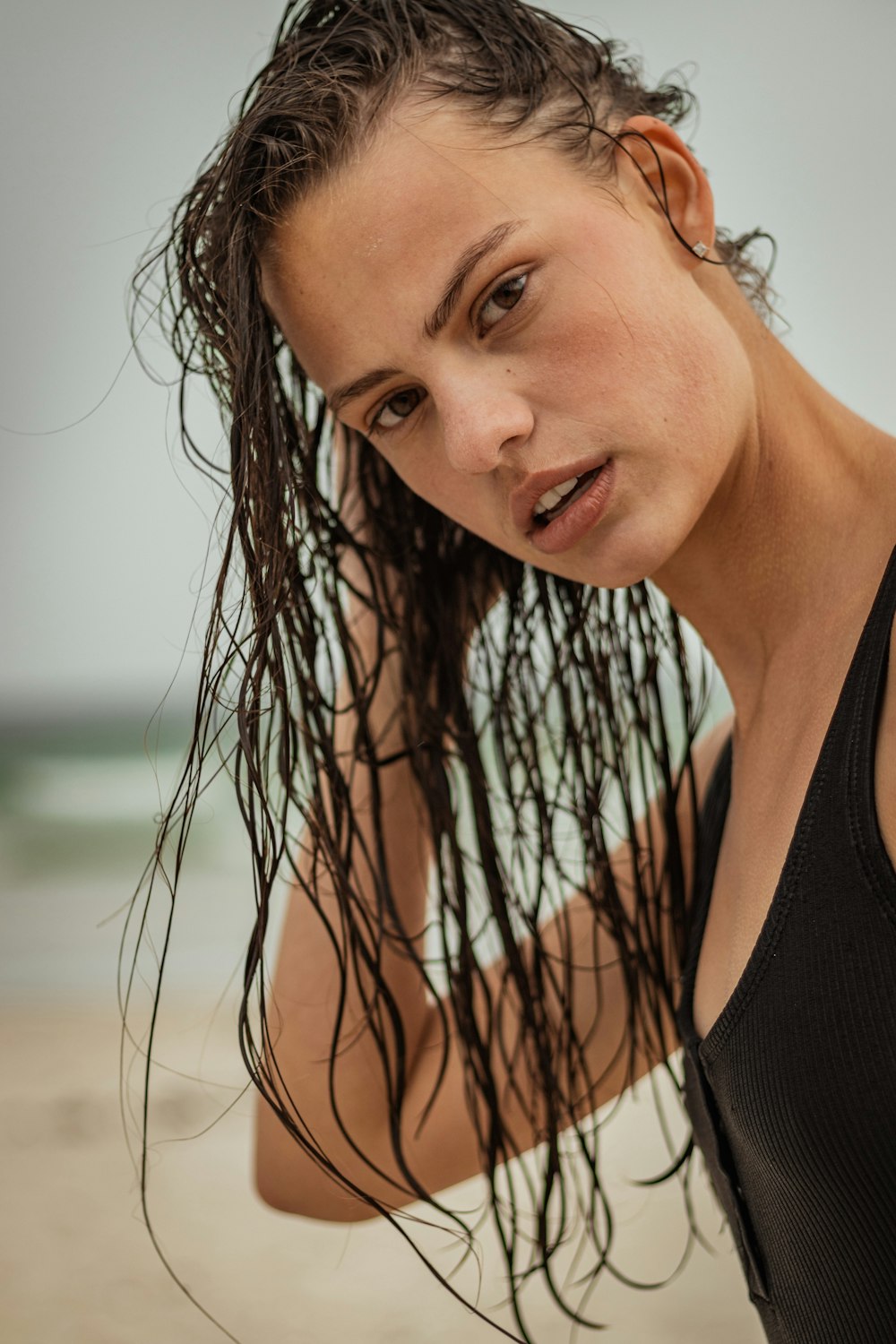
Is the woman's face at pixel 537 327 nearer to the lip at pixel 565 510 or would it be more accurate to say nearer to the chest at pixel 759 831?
the lip at pixel 565 510

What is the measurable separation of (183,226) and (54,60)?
1.91m

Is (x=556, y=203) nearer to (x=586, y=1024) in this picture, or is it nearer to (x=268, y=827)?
(x=268, y=827)

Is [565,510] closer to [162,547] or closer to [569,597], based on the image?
[569,597]

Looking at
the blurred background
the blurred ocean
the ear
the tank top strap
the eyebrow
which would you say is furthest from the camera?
the blurred ocean

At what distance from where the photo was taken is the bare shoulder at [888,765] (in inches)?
32.9

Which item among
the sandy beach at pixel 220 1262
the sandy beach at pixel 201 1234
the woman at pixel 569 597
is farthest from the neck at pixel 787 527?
the sandy beach at pixel 220 1262

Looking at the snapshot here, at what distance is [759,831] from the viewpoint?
3.54 feet

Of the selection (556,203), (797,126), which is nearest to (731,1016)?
(556,203)

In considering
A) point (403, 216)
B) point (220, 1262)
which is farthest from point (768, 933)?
point (220, 1262)

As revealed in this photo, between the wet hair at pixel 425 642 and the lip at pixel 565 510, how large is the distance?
0.24m

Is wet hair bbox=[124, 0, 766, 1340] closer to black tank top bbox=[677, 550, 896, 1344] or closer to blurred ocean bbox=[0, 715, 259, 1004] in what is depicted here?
black tank top bbox=[677, 550, 896, 1344]

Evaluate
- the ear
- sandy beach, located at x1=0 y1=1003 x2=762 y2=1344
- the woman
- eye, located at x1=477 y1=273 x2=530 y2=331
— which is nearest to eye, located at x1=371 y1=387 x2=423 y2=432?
the woman

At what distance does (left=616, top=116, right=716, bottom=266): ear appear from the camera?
107 centimetres

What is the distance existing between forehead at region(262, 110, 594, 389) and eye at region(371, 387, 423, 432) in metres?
0.06
